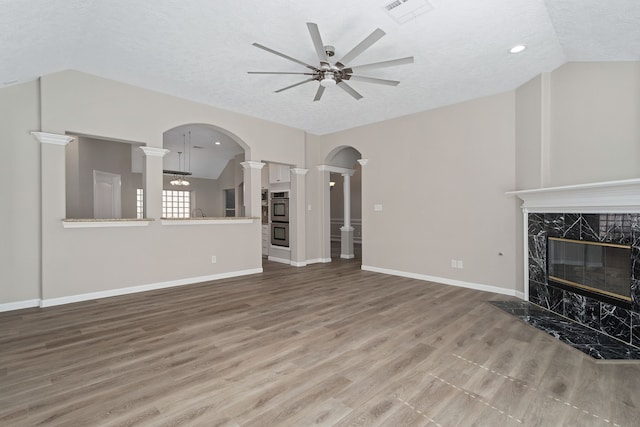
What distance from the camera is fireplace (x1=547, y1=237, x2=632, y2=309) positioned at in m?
2.99

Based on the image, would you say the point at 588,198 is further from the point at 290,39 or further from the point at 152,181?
the point at 152,181

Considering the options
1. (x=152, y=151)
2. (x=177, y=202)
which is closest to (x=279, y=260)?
(x=152, y=151)

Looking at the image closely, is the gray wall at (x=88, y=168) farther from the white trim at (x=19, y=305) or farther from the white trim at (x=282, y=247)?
the white trim at (x=282, y=247)

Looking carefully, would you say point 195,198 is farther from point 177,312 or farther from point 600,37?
point 600,37

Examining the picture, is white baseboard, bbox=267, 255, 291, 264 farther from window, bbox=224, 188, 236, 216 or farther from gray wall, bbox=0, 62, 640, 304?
window, bbox=224, 188, 236, 216

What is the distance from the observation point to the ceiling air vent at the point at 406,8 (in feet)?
8.63

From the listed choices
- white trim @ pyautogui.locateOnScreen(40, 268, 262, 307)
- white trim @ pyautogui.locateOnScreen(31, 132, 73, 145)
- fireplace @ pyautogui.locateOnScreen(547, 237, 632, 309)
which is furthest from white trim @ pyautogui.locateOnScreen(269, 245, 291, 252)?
fireplace @ pyautogui.locateOnScreen(547, 237, 632, 309)

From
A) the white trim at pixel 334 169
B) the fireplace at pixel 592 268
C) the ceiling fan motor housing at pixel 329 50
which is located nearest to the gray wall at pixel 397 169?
the fireplace at pixel 592 268

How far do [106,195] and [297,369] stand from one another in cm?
668

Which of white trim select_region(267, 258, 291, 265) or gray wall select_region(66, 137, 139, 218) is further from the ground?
gray wall select_region(66, 137, 139, 218)

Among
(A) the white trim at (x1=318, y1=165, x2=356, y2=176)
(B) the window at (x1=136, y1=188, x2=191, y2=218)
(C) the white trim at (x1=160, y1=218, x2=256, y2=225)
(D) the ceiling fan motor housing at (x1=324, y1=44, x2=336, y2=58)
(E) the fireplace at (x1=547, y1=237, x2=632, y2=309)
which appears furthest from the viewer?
(B) the window at (x1=136, y1=188, x2=191, y2=218)

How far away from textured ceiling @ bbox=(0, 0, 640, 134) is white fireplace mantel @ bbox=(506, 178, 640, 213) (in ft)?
4.93

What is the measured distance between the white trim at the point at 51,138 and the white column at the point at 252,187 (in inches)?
108

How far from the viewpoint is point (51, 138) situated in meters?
3.89
